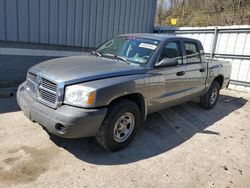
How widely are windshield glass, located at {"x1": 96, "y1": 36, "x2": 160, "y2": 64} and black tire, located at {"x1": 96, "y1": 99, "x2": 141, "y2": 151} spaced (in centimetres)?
84

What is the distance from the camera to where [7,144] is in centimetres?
350

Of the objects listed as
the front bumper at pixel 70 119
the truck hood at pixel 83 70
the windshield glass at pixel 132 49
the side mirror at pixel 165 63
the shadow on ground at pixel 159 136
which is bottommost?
the shadow on ground at pixel 159 136

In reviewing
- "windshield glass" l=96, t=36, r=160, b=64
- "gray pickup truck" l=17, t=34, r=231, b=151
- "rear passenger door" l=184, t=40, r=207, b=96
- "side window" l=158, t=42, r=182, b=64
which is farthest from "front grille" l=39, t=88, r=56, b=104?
"rear passenger door" l=184, t=40, r=207, b=96

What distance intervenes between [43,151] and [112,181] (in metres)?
1.16

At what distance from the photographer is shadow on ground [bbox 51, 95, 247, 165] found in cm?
344

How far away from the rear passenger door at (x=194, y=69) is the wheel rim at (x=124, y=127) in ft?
5.53

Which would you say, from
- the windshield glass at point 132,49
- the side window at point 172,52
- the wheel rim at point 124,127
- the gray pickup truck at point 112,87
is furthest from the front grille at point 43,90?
the side window at point 172,52

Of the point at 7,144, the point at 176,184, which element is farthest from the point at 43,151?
the point at 176,184

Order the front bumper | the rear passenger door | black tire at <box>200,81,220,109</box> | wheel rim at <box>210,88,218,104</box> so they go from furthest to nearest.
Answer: wheel rim at <box>210,88,218,104</box>
black tire at <box>200,81,220,109</box>
the rear passenger door
the front bumper

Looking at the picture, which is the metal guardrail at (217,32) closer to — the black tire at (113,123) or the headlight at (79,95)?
the black tire at (113,123)

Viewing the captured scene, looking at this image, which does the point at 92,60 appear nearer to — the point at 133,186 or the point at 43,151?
the point at 43,151

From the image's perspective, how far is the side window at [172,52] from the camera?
4187 mm

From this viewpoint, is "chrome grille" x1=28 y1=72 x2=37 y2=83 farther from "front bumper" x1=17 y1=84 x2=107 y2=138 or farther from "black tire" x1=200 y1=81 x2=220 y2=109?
"black tire" x1=200 y1=81 x2=220 y2=109

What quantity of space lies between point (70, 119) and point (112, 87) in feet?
2.27
